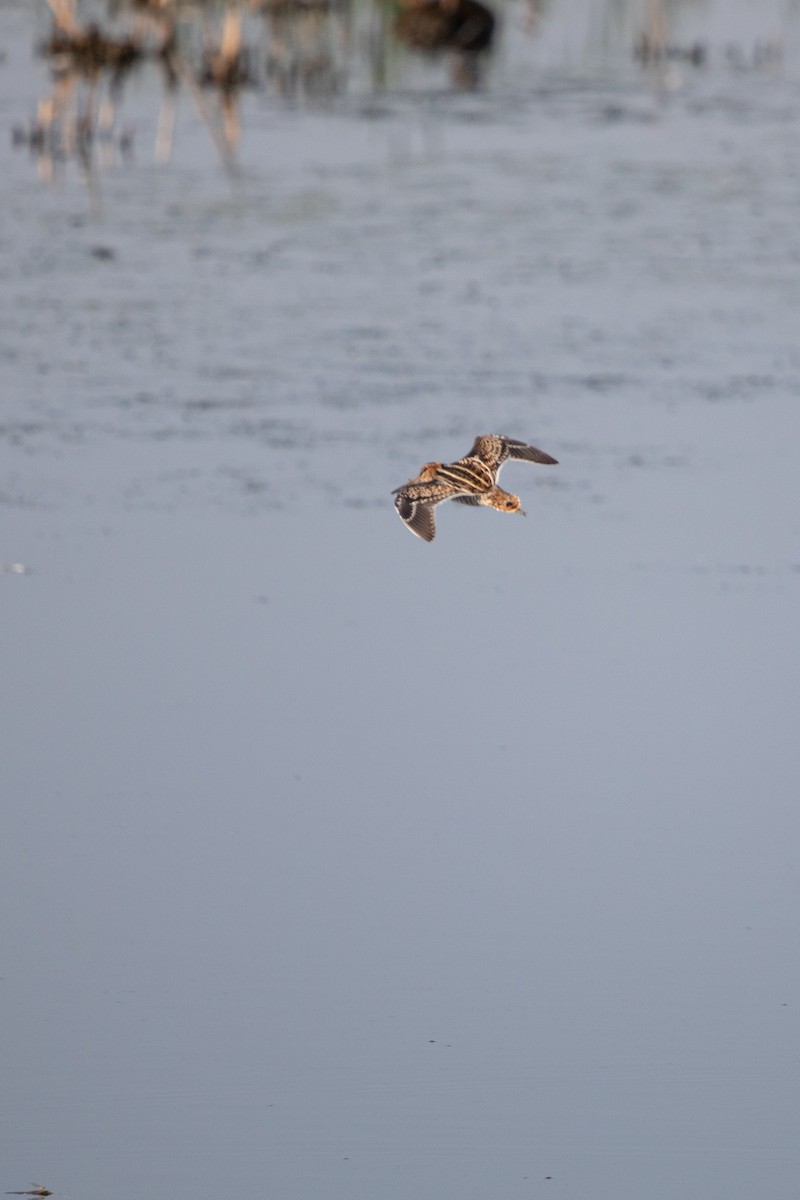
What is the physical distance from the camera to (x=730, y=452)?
9.69 meters

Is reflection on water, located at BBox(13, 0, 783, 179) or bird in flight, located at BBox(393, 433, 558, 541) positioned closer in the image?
bird in flight, located at BBox(393, 433, 558, 541)

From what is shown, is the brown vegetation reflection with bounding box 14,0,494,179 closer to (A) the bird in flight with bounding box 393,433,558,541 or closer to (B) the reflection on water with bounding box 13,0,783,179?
(B) the reflection on water with bounding box 13,0,783,179

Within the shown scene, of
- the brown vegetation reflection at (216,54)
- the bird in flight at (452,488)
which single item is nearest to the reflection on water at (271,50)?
the brown vegetation reflection at (216,54)

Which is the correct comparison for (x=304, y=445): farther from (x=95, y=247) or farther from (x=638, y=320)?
(x=95, y=247)

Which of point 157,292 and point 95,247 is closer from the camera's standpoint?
point 157,292

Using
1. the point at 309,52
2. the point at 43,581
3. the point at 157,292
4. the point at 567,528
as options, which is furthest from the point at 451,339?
the point at 309,52

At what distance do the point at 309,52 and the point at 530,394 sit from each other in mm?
14863

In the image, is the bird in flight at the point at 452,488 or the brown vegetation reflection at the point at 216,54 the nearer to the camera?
the bird in flight at the point at 452,488

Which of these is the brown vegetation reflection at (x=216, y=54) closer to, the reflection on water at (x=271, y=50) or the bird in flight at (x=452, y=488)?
the reflection on water at (x=271, y=50)

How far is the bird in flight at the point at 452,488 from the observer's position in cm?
529

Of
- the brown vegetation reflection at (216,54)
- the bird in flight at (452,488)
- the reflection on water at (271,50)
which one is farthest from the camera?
the reflection on water at (271,50)

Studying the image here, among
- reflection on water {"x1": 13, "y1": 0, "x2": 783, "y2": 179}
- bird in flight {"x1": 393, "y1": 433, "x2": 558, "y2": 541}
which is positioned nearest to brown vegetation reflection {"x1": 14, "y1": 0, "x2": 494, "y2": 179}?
reflection on water {"x1": 13, "y1": 0, "x2": 783, "y2": 179}

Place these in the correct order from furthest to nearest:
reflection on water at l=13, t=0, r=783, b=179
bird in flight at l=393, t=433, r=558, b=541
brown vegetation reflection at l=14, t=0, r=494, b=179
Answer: reflection on water at l=13, t=0, r=783, b=179 → brown vegetation reflection at l=14, t=0, r=494, b=179 → bird in flight at l=393, t=433, r=558, b=541

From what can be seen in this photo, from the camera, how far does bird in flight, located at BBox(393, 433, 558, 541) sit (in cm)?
529
